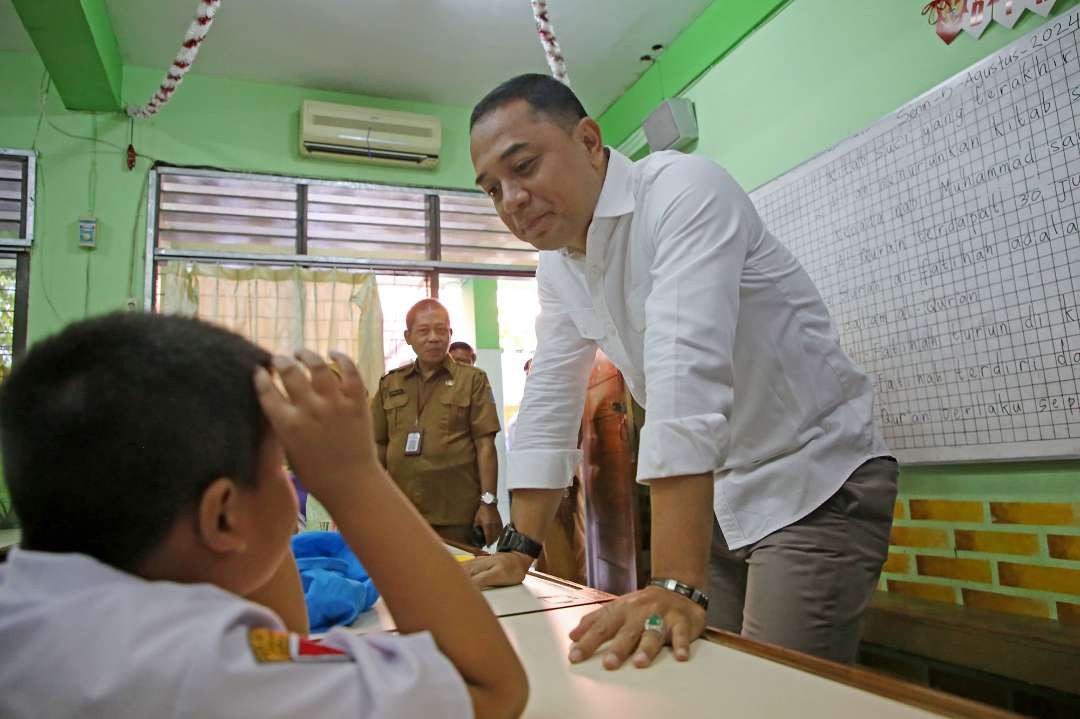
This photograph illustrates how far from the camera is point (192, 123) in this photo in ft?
13.2

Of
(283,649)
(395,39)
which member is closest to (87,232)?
(395,39)

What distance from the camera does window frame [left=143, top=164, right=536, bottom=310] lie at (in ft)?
12.7

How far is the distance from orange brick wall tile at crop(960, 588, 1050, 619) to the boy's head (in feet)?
7.06

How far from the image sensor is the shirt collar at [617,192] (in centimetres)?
123

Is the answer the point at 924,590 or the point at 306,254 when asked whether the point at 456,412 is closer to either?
the point at 306,254

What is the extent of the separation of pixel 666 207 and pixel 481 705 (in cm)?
84

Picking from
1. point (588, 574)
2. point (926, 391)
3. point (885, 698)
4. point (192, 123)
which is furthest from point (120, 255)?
point (885, 698)

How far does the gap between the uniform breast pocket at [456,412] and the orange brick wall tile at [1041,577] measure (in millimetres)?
2170

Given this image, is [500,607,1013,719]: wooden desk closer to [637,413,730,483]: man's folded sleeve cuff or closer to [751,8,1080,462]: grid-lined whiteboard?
[637,413,730,483]: man's folded sleeve cuff

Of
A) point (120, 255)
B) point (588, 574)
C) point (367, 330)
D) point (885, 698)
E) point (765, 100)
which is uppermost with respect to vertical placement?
point (765, 100)

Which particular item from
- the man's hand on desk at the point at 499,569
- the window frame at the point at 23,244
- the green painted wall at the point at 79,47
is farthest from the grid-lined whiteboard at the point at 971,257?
the window frame at the point at 23,244

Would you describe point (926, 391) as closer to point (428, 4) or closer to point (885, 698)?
point (885, 698)

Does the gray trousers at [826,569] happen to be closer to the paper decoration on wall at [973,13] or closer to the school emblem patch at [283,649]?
the school emblem patch at [283,649]

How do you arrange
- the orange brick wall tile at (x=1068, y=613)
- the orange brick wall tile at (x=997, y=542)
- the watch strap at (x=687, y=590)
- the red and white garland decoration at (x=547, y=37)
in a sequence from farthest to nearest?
the red and white garland decoration at (x=547, y=37) → the orange brick wall tile at (x=997, y=542) → the orange brick wall tile at (x=1068, y=613) → the watch strap at (x=687, y=590)
